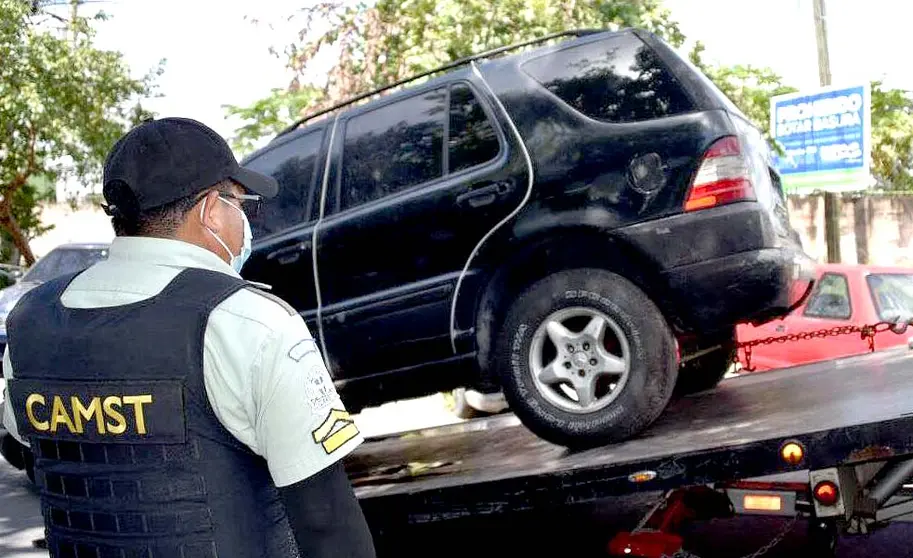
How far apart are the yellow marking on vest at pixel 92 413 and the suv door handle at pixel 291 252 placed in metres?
2.91

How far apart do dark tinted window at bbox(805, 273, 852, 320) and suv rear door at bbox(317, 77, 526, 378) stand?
214 inches

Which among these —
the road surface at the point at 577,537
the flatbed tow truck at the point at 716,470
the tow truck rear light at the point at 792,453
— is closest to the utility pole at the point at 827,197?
the road surface at the point at 577,537

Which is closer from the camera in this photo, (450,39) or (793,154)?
(450,39)

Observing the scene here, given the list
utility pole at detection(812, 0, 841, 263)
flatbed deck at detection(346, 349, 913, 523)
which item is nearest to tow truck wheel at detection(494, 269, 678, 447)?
flatbed deck at detection(346, 349, 913, 523)

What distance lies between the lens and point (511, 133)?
4.42 m

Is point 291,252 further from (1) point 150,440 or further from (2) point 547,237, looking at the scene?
(1) point 150,440

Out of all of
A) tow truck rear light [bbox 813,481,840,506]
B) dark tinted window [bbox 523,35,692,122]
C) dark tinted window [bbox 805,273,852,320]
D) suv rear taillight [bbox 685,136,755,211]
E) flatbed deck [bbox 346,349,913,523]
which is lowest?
dark tinted window [bbox 805,273,852,320]

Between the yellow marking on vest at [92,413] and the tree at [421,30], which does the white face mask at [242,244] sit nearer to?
the yellow marking on vest at [92,413]

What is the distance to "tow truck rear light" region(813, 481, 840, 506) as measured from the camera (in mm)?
3770

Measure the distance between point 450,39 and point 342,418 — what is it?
851 centimetres

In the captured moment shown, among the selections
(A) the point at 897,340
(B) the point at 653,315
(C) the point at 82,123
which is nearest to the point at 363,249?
(B) the point at 653,315

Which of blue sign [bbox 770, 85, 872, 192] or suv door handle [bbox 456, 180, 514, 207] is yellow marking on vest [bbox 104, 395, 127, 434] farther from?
blue sign [bbox 770, 85, 872, 192]

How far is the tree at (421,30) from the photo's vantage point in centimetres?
997

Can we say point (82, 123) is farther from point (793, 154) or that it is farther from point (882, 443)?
point (882, 443)
